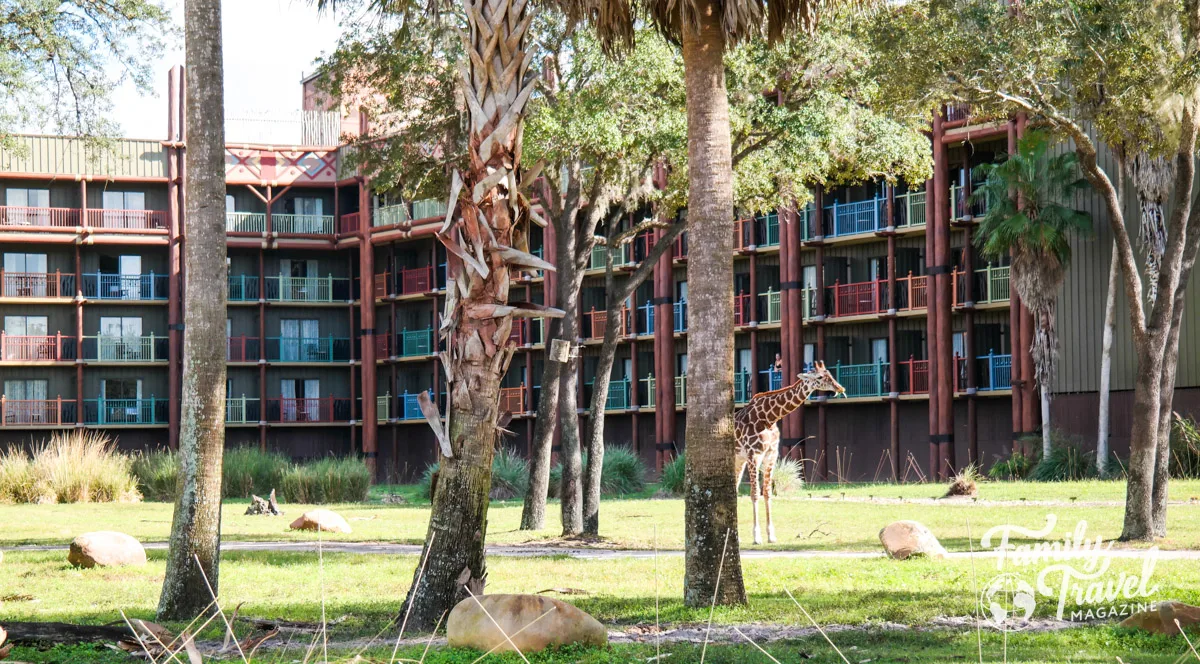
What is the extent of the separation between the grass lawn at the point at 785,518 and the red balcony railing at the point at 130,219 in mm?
25407

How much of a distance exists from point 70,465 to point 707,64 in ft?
79.5

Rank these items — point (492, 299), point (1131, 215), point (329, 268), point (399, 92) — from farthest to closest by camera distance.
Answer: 1. point (329, 268)
2. point (1131, 215)
3. point (399, 92)
4. point (492, 299)

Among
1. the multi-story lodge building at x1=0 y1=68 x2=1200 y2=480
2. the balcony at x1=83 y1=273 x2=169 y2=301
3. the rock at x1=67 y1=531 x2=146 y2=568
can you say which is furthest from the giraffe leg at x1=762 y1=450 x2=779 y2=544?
the balcony at x1=83 y1=273 x2=169 y2=301

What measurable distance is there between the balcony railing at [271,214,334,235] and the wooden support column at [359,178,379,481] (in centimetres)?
198

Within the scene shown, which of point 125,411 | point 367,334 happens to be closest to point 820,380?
point 367,334

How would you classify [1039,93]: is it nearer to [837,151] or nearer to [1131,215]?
[837,151]

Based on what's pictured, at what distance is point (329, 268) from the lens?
5625cm

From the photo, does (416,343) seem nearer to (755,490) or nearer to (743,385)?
(743,385)

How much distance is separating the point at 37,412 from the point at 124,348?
4.05m

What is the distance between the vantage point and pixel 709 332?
35.4 ft

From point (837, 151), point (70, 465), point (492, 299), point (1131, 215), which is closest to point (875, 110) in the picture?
point (837, 151)

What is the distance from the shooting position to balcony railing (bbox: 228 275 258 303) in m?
54.5

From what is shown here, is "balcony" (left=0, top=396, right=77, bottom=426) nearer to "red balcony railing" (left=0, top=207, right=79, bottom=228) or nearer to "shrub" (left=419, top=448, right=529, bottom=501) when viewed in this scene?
"red balcony railing" (left=0, top=207, right=79, bottom=228)

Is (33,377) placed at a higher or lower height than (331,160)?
lower
